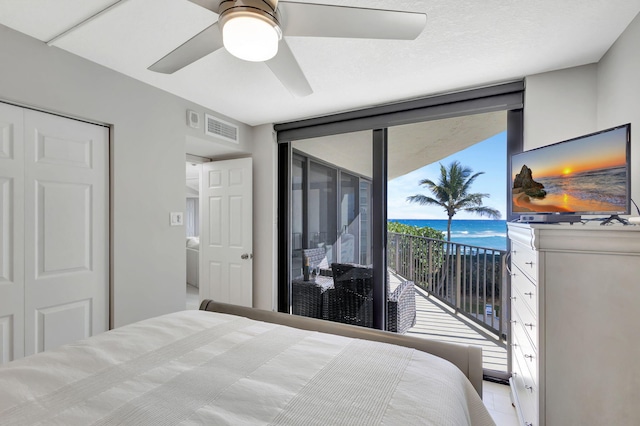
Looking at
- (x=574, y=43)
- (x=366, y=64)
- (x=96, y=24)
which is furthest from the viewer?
(x=366, y=64)

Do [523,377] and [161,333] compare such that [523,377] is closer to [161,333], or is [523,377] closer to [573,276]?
[573,276]

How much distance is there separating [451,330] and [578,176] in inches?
77.9

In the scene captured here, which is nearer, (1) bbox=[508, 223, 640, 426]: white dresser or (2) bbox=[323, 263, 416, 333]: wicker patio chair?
(1) bbox=[508, 223, 640, 426]: white dresser

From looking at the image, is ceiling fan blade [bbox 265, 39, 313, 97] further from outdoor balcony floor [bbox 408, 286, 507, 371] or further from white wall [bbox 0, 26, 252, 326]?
outdoor balcony floor [bbox 408, 286, 507, 371]

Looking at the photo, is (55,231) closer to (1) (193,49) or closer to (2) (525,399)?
(1) (193,49)

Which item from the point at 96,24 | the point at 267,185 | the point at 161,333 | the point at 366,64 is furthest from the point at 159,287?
the point at 366,64

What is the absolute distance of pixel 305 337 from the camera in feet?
4.31

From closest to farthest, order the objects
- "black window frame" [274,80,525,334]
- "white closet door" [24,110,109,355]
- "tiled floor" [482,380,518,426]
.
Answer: "white closet door" [24,110,109,355] < "tiled floor" [482,380,518,426] < "black window frame" [274,80,525,334]

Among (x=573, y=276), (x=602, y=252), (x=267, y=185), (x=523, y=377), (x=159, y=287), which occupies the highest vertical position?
(x=267, y=185)

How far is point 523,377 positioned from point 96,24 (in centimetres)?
313

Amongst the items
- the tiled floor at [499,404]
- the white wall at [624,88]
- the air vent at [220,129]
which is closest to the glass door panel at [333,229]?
the air vent at [220,129]

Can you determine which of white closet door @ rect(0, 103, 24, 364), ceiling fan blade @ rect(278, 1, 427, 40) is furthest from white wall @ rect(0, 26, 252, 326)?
ceiling fan blade @ rect(278, 1, 427, 40)

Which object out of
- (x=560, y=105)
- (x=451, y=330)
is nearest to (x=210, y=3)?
(x=560, y=105)

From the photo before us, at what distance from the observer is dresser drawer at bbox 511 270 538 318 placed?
1.33m
